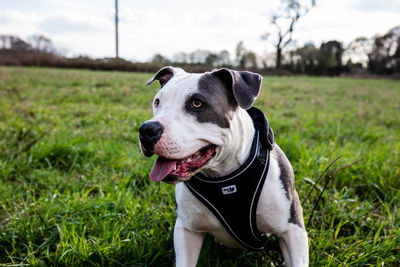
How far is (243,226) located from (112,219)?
3.65 ft

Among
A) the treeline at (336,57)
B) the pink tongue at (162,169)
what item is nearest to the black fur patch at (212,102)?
the pink tongue at (162,169)

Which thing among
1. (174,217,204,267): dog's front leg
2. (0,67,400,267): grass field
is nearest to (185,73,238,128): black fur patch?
(174,217,204,267): dog's front leg

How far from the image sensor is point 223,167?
1.94 meters

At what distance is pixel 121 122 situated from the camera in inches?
222

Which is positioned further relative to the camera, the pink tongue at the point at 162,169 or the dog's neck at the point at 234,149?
the dog's neck at the point at 234,149

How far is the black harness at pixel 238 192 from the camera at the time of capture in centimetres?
187

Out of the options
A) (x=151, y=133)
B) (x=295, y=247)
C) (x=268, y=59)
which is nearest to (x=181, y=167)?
(x=151, y=133)

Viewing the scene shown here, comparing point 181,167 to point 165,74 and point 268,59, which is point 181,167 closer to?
point 165,74

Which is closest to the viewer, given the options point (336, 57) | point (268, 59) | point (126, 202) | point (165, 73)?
point (165, 73)

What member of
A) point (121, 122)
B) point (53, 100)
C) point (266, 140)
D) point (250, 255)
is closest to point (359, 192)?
point (250, 255)

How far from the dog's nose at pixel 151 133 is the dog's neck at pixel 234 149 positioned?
394 mm

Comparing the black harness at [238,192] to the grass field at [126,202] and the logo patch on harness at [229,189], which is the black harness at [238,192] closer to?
the logo patch on harness at [229,189]

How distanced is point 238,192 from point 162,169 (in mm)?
484

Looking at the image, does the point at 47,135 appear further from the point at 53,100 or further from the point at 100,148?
the point at 53,100
